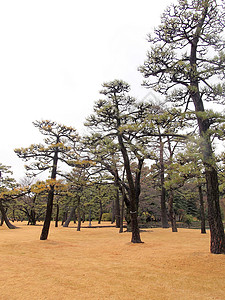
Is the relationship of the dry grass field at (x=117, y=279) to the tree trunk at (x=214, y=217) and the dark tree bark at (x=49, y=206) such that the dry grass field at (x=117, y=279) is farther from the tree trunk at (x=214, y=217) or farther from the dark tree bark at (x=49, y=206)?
the dark tree bark at (x=49, y=206)

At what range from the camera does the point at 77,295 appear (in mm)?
3811

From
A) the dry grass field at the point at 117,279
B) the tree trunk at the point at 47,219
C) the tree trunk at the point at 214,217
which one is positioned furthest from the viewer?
the tree trunk at the point at 47,219

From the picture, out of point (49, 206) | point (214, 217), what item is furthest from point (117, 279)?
point (49, 206)

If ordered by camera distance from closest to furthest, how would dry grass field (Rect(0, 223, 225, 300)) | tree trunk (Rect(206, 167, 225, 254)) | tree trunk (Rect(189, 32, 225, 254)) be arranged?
dry grass field (Rect(0, 223, 225, 300))
tree trunk (Rect(189, 32, 225, 254))
tree trunk (Rect(206, 167, 225, 254))

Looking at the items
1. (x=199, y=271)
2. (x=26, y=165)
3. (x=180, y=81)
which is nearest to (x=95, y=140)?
(x=26, y=165)

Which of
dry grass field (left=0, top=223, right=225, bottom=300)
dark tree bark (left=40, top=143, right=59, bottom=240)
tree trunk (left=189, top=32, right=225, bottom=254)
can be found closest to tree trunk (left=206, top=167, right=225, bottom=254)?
tree trunk (left=189, top=32, right=225, bottom=254)

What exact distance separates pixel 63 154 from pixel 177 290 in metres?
9.85

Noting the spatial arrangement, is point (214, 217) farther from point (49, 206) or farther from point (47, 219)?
point (47, 219)

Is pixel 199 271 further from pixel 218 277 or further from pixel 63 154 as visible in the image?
pixel 63 154

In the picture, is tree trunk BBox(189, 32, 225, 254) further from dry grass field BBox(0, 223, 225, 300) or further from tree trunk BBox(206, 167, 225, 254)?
dry grass field BBox(0, 223, 225, 300)

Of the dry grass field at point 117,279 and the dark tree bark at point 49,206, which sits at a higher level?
the dark tree bark at point 49,206

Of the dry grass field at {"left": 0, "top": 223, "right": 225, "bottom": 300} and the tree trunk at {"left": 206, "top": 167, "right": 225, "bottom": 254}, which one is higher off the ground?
the tree trunk at {"left": 206, "top": 167, "right": 225, "bottom": 254}

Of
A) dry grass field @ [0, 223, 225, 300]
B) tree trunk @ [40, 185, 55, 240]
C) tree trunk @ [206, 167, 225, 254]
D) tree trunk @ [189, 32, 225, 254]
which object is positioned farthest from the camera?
tree trunk @ [40, 185, 55, 240]

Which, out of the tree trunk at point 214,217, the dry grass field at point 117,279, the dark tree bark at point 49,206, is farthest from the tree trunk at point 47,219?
the tree trunk at point 214,217
